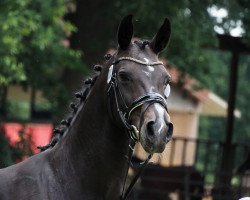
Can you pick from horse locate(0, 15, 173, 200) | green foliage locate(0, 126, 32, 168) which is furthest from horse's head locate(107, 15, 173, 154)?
green foliage locate(0, 126, 32, 168)

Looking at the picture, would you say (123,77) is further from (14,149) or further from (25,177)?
(14,149)

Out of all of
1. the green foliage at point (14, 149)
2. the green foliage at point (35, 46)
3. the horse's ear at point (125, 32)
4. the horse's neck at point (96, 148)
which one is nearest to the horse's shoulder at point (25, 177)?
the horse's neck at point (96, 148)

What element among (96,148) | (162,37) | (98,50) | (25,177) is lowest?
(98,50)

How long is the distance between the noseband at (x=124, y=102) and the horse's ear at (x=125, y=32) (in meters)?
0.13

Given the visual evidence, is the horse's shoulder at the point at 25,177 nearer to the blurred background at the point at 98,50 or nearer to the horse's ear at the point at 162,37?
the horse's ear at the point at 162,37

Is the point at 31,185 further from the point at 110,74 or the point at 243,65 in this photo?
the point at 243,65

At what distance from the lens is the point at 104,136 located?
4875 mm

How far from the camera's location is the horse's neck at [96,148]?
4.84m

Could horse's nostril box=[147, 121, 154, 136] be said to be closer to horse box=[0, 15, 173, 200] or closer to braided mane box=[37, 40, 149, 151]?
horse box=[0, 15, 173, 200]

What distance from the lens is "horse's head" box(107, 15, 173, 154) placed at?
4488mm

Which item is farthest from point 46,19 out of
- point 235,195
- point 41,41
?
point 235,195

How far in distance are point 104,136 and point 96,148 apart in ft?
0.30

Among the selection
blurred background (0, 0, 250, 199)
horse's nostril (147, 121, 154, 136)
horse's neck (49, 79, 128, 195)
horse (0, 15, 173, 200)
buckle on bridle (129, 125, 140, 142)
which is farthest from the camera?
blurred background (0, 0, 250, 199)

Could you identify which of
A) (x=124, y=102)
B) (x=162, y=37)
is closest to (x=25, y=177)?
(x=124, y=102)
